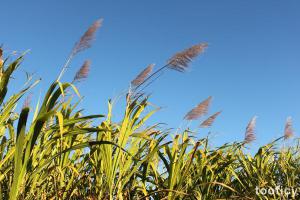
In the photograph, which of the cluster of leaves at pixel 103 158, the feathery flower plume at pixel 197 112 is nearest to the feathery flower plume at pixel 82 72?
the cluster of leaves at pixel 103 158

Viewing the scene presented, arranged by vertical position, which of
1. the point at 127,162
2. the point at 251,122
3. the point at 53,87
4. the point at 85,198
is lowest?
the point at 85,198

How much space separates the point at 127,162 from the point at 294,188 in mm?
2596

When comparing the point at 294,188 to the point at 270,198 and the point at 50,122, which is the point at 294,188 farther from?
the point at 50,122

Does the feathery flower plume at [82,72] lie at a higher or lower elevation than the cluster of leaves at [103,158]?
higher

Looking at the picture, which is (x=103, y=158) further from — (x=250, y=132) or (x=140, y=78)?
(x=250, y=132)

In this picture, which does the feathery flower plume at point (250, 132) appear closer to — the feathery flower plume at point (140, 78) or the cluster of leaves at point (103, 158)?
the cluster of leaves at point (103, 158)

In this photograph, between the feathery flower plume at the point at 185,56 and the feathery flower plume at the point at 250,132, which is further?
the feathery flower plume at the point at 250,132

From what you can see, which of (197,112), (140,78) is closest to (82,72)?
(140,78)

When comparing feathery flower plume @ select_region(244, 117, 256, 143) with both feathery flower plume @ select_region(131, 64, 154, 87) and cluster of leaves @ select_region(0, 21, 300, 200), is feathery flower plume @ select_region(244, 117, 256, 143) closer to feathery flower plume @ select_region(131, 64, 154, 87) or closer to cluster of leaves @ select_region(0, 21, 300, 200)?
cluster of leaves @ select_region(0, 21, 300, 200)

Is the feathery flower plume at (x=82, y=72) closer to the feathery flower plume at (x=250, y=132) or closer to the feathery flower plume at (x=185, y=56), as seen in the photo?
the feathery flower plume at (x=185, y=56)

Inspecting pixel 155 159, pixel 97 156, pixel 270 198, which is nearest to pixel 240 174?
pixel 270 198

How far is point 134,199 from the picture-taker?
3.09 metres

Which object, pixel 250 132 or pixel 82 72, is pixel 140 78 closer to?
pixel 82 72

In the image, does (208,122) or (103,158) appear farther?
(208,122)
